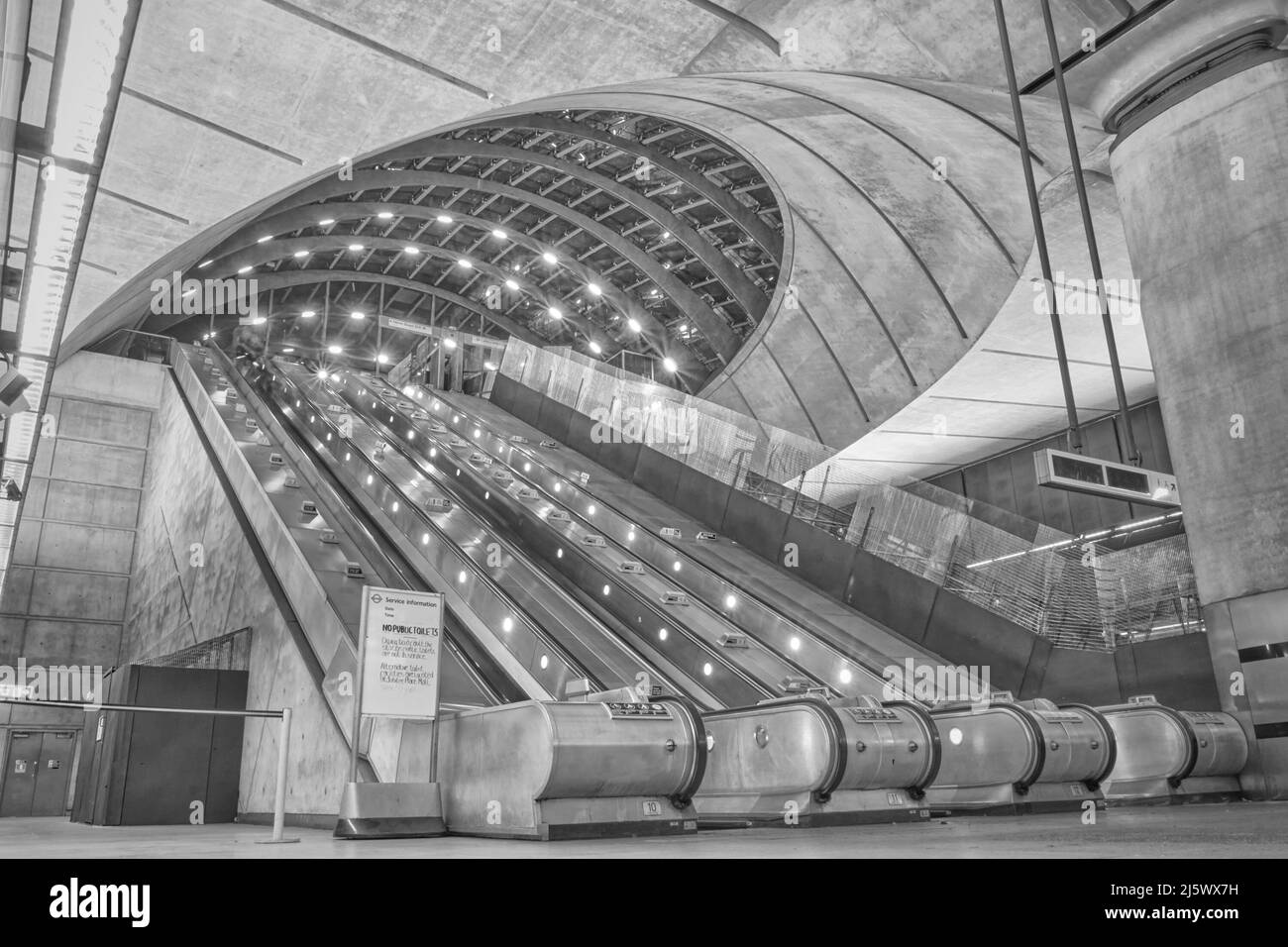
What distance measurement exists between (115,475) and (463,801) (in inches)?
767

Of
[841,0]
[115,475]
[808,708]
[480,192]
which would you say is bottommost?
[808,708]

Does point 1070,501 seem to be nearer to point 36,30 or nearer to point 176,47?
point 176,47

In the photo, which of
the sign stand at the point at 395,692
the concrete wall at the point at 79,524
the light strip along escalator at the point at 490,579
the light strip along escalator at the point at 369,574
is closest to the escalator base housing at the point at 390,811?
the sign stand at the point at 395,692

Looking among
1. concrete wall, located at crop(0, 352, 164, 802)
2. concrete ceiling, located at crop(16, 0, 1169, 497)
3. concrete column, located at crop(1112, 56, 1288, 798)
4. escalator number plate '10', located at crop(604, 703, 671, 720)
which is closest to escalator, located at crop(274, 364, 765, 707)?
escalator number plate '10', located at crop(604, 703, 671, 720)

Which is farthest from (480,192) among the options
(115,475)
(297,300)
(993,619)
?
(993,619)

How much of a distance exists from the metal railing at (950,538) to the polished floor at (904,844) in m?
3.65

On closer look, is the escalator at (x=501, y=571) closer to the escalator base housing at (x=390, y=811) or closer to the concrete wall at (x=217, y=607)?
the concrete wall at (x=217, y=607)

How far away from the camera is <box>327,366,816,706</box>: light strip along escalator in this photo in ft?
31.9

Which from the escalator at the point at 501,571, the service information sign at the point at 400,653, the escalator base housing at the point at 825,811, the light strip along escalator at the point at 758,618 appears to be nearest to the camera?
the service information sign at the point at 400,653

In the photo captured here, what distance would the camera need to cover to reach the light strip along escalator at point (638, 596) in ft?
31.9

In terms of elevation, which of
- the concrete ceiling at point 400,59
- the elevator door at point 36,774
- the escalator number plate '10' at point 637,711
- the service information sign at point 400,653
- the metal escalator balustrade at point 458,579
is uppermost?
the concrete ceiling at point 400,59

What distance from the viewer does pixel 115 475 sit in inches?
877

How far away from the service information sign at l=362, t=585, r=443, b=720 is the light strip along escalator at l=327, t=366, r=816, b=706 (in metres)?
2.89

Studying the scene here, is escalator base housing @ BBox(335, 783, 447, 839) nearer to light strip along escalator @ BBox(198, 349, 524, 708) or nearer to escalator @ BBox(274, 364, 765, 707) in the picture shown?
light strip along escalator @ BBox(198, 349, 524, 708)
